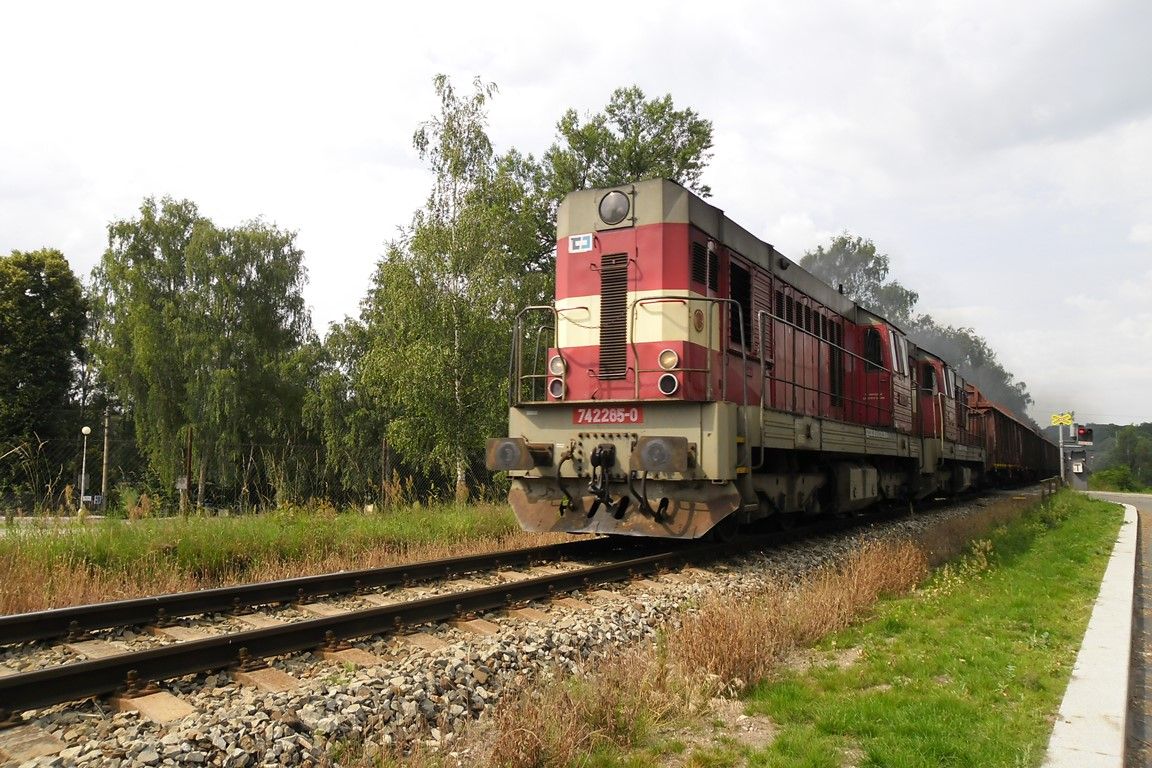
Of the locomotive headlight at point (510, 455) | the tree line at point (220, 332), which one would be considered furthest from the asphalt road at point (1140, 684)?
the tree line at point (220, 332)

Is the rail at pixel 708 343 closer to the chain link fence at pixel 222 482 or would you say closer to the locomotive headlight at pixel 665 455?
the locomotive headlight at pixel 665 455

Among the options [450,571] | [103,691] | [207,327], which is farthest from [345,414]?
[103,691]

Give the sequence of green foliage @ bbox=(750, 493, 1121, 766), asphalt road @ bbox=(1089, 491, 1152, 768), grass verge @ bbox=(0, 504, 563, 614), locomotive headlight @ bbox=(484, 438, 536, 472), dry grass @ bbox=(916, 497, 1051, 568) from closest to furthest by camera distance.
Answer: green foliage @ bbox=(750, 493, 1121, 766) < asphalt road @ bbox=(1089, 491, 1152, 768) < grass verge @ bbox=(0, 504, 563, 614) < locomotive headlight @ bbox=(484, 438, 536, 472) < dry grass @ bbox=(916, 497, 1051, 568)

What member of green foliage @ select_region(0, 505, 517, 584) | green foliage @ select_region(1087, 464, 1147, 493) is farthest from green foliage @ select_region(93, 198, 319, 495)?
green foliage @ select_region(1087, 464, 1147, 493)

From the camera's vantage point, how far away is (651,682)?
14.5 ft

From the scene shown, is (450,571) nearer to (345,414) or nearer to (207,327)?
(345,414)

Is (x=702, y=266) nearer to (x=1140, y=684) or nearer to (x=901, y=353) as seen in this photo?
(x=1140, y=684)

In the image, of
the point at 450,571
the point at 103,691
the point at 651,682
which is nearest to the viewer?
the point at 103,691

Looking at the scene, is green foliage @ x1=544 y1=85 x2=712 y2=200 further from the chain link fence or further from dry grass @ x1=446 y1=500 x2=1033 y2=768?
dry grass @ x1=446 y1=500 x2=1033 y2=768

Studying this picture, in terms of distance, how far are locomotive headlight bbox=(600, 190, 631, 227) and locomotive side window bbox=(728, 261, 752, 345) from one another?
Answer: 1513mm

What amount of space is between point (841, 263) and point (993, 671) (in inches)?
2528

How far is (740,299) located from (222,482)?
24.5 metres

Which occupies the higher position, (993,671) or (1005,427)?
(1005,427)

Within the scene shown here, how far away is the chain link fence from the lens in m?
9.52
